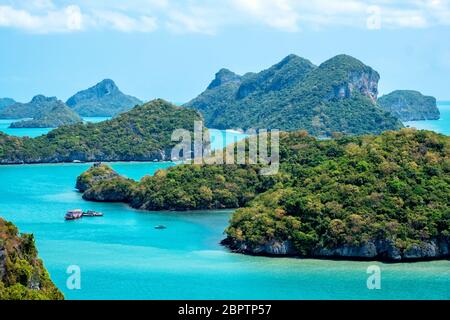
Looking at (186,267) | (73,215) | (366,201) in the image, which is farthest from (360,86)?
(186,267)

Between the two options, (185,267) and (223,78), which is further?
(223,78)

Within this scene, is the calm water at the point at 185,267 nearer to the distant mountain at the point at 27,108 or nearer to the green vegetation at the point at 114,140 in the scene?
the green vegetation at the point at 114,140

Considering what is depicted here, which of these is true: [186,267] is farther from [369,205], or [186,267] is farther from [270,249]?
[369,205]

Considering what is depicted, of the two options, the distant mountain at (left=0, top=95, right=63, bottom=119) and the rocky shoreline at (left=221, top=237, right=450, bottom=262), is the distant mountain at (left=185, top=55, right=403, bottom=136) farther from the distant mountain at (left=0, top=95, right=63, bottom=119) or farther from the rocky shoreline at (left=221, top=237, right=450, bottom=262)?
the rocky shoreline at (left=221, top=237, right=450, bottom=262)

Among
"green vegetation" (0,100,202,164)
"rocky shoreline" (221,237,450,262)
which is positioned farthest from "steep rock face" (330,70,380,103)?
"rocky shoreline" (221,237,450,262)
